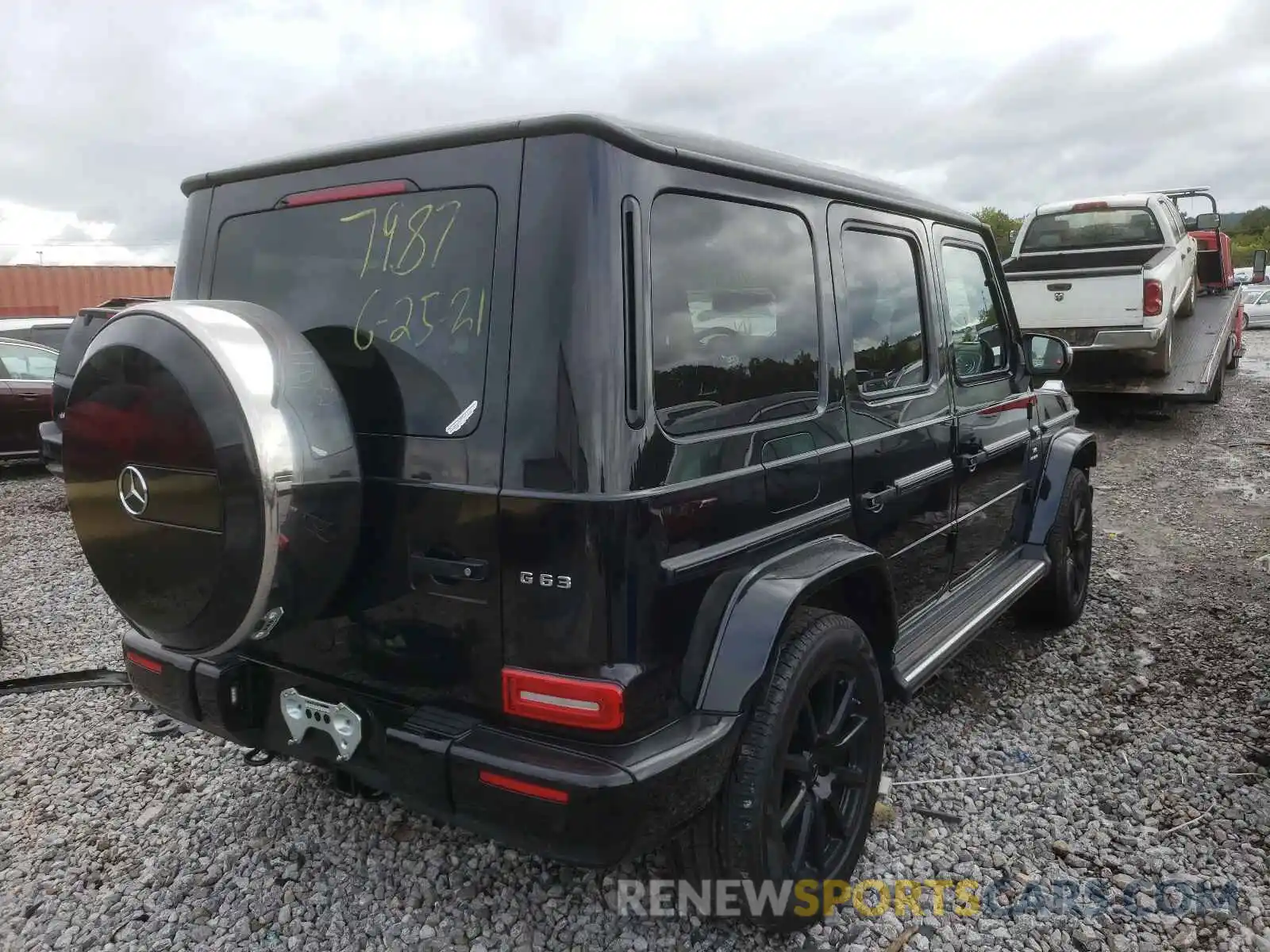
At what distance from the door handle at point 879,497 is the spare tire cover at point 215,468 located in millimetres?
1481

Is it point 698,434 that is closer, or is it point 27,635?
point 698,434

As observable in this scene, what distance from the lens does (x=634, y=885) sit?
98.7 inches

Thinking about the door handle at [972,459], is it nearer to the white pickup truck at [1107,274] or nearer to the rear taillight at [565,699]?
the rear taillight at [565,699]

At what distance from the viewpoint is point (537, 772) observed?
1.80 meters

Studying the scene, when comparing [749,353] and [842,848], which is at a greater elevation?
[749,353]

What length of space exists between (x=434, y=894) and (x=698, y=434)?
1.57 meters

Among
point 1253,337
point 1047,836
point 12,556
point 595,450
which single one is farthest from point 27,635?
point 1253,337

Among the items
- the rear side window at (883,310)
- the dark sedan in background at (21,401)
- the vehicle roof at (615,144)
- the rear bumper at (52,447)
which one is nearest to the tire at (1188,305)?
the rear side window at (883,310)

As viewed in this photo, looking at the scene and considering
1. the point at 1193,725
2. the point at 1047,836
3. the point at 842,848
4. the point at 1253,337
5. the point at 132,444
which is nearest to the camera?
the point at 132,444

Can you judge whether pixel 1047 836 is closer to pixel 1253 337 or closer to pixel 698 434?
pixel 698 434

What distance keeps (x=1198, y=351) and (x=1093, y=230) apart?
1.82 metres

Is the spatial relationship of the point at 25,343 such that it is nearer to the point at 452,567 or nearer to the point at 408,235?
the point at 408,235

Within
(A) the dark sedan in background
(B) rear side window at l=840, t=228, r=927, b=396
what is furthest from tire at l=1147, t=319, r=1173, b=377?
(A) the dark sedan in background

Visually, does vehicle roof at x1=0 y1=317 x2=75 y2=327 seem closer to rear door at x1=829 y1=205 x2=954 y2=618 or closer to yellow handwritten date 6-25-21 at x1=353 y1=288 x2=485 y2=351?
yellow handwritten date 6-25-21 at x1=353 y1=288 x2=485 y2=351
